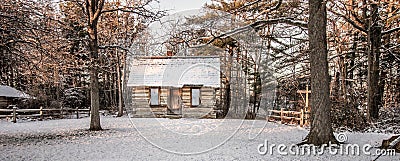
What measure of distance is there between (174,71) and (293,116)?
7.46 m

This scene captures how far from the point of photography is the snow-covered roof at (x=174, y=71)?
7.01 m

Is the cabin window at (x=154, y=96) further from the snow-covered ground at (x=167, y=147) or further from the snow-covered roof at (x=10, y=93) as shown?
the snow-covered roof at (x=10, y=93)

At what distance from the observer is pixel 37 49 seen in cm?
686

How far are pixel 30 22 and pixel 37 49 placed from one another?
2.50ft

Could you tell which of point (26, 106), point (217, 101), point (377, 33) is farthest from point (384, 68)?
point (26, 106)

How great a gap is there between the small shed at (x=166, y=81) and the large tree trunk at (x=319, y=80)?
86.5 inches

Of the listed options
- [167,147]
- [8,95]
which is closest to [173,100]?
[167,147]

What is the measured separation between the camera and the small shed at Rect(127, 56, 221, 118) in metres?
7.30

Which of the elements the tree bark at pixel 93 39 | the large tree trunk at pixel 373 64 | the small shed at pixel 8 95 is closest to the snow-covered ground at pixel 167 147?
the tree bark at pixel 93 39

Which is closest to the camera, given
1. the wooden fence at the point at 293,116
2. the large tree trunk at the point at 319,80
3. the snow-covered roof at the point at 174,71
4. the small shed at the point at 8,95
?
the large tree trunk at the point at 319,80

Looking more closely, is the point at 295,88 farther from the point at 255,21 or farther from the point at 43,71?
the point at 43,71

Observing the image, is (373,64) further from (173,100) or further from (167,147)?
(167,147)

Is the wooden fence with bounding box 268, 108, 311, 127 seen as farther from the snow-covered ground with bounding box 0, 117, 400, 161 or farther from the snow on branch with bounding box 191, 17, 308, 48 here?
the snow on branch with bounding box 191, 17, 308, 48

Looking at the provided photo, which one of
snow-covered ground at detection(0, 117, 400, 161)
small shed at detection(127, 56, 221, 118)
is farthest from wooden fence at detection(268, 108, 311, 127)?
small shed at detection(127, 56, 221, 118)
